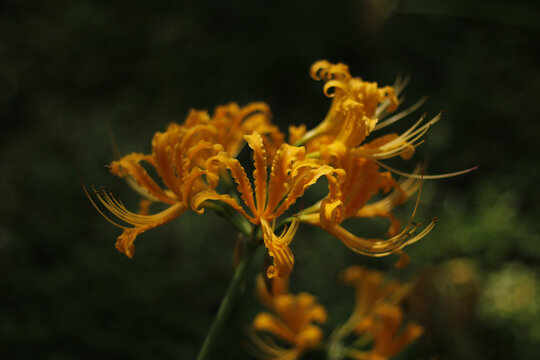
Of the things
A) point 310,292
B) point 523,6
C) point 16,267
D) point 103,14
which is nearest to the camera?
point 16,267

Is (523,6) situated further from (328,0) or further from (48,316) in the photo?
(48,316)

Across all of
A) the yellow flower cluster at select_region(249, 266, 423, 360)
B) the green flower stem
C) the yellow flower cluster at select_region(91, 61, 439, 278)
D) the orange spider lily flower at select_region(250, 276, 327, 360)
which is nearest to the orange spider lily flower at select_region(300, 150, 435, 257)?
the yellow flower cluster at select_region(91, 61, 439, 278)

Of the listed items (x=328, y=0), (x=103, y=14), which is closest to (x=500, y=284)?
(x=328, y=0)

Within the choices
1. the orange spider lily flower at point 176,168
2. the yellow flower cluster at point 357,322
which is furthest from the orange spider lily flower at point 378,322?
the orange spider lily flower at point 176,168

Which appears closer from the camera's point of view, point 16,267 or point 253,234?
point 253,234

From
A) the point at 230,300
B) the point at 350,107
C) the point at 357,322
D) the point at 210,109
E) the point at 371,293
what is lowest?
the point at 230,300

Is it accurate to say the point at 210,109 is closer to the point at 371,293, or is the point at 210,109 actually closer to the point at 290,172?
the point at 371,293

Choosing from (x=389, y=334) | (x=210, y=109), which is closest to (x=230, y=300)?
(x=389, y=334)
